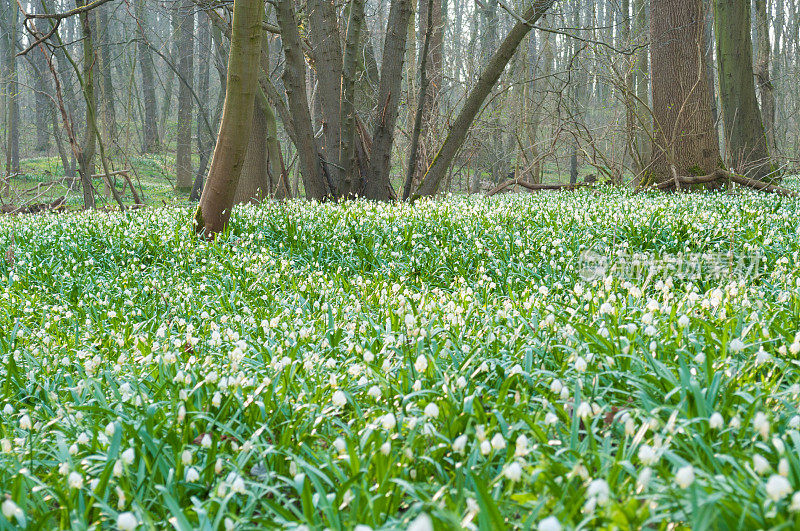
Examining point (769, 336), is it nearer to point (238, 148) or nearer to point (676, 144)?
point (238, 148)

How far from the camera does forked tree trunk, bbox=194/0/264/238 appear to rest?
6.62 metres

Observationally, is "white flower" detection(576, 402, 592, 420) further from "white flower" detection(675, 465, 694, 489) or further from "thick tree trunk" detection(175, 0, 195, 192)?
"thick tree trunk" detection(175, 0, 195, 192)

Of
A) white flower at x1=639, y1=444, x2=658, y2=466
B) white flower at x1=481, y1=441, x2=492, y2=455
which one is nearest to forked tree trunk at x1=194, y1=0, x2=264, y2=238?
white flower at x1=481, y1=441, x2=492, y2=455

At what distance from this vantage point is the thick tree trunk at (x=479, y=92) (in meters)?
9.32

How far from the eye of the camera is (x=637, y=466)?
182 cm

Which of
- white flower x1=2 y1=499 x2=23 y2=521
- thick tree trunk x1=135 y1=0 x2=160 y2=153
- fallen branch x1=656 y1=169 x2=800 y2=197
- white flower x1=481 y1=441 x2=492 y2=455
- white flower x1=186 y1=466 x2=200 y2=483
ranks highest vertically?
thick tree trunk x1=135 y1=0 x2=160 y2=153

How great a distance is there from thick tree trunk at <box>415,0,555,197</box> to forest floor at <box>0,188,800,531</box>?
16.4ft

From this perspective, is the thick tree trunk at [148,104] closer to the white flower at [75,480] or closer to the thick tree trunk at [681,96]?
the thick tree trunk at [681,96]

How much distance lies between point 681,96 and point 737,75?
3.36 m

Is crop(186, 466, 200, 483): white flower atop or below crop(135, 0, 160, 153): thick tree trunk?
below

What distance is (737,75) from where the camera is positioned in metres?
12.9

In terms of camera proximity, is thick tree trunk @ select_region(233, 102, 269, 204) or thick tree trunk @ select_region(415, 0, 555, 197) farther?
thick tree trunk @ select_region(233, 102, 269, 204)

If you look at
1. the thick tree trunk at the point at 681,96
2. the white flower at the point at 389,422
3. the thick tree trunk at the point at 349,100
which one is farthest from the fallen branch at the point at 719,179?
the white flower at the point at 389,422

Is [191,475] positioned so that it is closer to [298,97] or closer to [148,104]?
[298,97]
